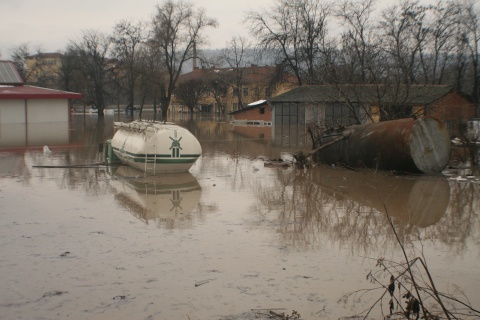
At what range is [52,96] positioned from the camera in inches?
1748

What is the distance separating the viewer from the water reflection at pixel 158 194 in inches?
434

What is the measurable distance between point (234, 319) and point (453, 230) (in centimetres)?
537

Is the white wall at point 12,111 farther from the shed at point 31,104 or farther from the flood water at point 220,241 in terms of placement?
the flood water at point 220,241

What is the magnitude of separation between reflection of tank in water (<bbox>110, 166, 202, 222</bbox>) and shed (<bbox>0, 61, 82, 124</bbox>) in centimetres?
2882

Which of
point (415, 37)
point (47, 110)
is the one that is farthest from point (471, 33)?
point (47, 110)

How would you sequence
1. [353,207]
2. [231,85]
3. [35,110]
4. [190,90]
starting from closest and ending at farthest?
[353,207] < [35,110] < [231,85] < [190,90]

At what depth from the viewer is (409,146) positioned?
15180mm

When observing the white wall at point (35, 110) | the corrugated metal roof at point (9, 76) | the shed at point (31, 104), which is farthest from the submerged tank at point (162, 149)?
the corrugated metal roof at point (9, 76)

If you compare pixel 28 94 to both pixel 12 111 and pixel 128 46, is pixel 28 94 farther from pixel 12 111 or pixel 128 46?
pixel 128 46

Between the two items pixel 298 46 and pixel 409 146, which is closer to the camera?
pixel 409 146

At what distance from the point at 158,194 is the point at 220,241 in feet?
15.4

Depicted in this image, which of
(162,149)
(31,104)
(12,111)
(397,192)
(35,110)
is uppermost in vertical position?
(31,104)

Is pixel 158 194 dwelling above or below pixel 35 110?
below

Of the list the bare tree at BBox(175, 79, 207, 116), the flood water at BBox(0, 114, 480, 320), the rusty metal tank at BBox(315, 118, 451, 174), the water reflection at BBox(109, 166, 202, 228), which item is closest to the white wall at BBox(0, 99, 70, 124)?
the flood water at BBox(0, 114, 480, 320)
